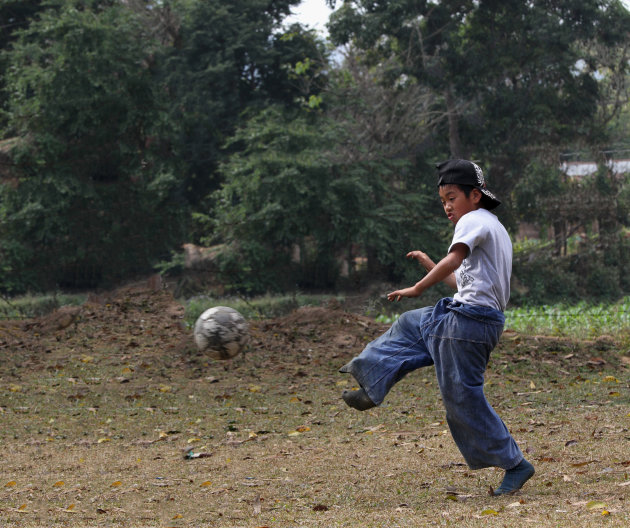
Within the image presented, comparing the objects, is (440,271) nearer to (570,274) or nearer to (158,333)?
(158,333)

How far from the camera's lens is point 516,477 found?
4.90 meters

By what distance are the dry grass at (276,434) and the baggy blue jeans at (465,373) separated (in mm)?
317

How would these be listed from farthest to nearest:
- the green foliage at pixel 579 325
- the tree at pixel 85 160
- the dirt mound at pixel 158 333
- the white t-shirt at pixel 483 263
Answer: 1. the tree at pixel 85 160
2. the green foliage at pixel 579 325
3. the dirt mound at pixel 158 333
4. the white t-shirt at pixel 483 263

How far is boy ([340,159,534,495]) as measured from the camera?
4.72 meters

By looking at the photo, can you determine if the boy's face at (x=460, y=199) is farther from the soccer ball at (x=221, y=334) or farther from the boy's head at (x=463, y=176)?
the soccer ball at (x=221, y=334)

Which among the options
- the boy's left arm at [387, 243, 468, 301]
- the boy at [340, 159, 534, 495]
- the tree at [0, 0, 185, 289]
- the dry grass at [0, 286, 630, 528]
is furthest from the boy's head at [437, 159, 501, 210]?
the tree at [0, 0, 185, 289]

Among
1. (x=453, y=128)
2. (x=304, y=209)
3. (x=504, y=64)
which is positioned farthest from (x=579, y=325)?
(x=504, y=64)

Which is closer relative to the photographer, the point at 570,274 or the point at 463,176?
the point at 463,176

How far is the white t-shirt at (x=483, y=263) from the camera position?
183 inches

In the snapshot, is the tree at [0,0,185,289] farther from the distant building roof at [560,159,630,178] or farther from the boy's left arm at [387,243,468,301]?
the boy's left arm at [387,243,468,301]

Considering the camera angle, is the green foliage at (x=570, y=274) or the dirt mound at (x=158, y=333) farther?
the green foliage at (x=570, y=274)

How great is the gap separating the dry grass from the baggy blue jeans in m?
0.32

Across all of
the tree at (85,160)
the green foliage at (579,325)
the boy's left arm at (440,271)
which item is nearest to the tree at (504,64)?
the tree at (85,160)

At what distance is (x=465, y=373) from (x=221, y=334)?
4.68m
